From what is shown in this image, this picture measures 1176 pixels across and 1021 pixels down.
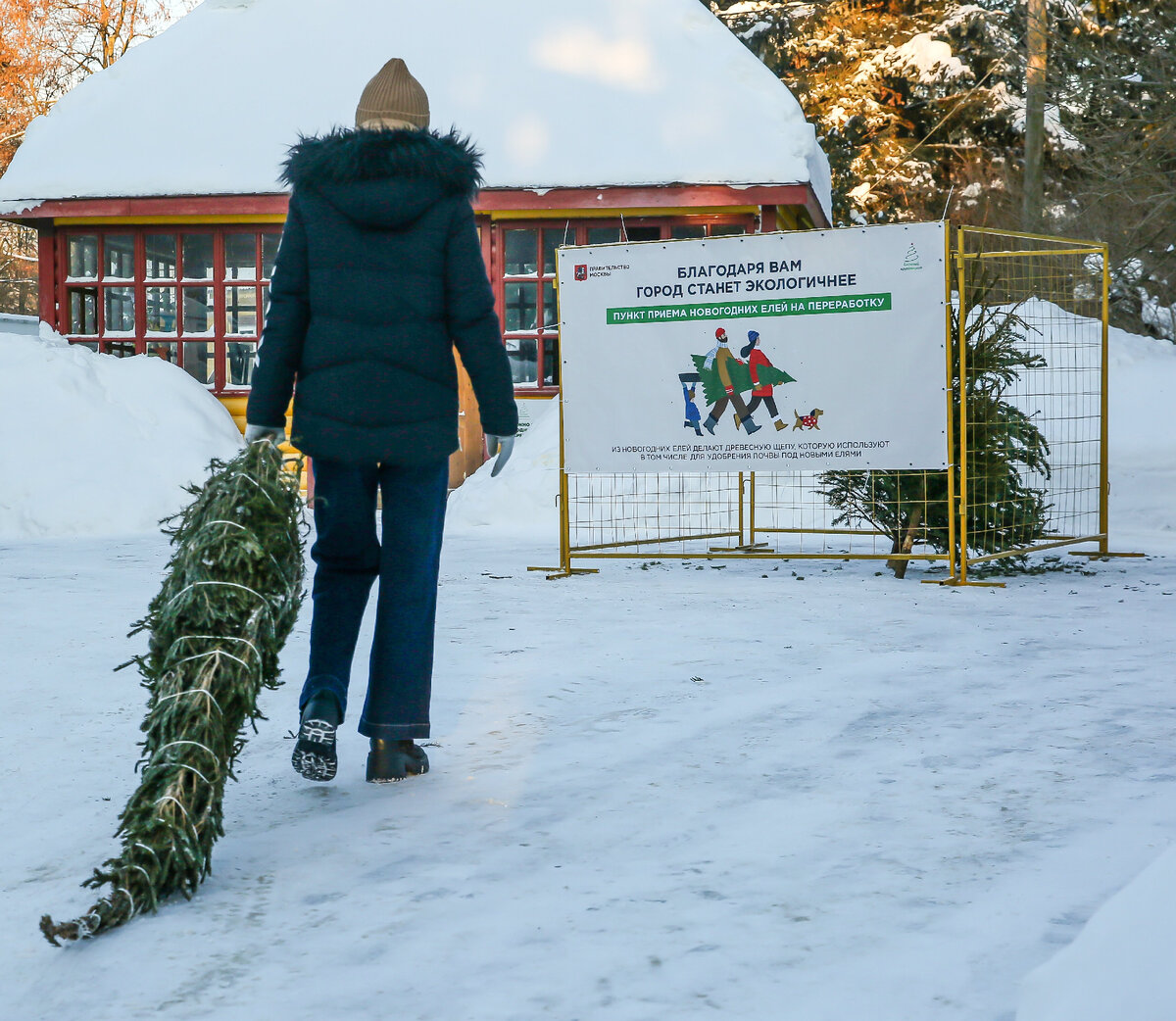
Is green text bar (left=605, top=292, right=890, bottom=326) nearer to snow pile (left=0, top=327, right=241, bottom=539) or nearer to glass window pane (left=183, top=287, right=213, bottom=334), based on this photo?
snow pile (left=0, top=327, right=241, bottom=539)

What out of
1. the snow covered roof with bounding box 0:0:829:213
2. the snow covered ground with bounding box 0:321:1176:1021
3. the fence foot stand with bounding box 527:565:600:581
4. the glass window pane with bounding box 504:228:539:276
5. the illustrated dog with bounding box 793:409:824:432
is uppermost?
the snow covered roof with bounding box 0:0:829:213

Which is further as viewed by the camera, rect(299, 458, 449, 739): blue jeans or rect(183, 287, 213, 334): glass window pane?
rect(183, 287, 213, 334): glass window pane

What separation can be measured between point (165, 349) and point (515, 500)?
257 inches

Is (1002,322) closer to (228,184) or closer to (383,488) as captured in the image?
(383,488)

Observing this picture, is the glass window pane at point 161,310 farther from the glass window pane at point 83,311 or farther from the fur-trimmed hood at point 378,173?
the fur-trimmed hood at point 378,173

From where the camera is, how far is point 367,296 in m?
3.64

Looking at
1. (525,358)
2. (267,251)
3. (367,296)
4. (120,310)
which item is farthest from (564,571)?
(120,310)

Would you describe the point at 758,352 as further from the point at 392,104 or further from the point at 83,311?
the point at 83,311

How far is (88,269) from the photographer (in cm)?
1734

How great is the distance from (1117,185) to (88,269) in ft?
38.9

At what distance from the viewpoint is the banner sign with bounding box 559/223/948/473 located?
8.11 metres

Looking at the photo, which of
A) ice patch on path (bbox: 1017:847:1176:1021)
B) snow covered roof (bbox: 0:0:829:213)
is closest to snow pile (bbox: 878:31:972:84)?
snow covered roof (bbox: 0:0:829:213)

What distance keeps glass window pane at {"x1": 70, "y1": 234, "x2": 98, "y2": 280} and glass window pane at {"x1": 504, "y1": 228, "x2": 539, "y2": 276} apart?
5133mm

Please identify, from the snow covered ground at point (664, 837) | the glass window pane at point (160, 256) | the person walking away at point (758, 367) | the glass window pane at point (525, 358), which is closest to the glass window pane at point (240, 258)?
the glass window pane at point (160, 256)
